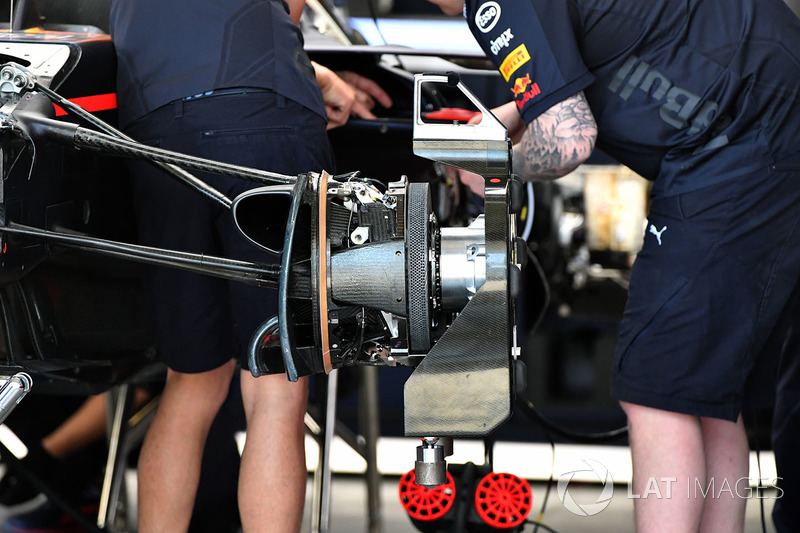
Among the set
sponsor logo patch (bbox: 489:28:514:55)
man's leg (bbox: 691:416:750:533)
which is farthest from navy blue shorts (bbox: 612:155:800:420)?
sponsor logo patch (bbox: 489:28:514:55)

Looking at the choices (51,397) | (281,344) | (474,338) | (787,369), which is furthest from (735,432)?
(51,397)

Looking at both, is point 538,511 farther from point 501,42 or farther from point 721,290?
point 501,42

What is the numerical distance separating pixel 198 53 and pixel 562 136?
611 mm

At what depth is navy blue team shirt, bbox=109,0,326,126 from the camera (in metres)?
1.40

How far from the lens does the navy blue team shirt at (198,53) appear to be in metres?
1.40

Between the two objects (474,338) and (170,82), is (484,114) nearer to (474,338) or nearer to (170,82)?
(474,338)

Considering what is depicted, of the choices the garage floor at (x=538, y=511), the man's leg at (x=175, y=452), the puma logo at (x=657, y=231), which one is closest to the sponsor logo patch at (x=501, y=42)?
the puma logo at (x=657, y=231)

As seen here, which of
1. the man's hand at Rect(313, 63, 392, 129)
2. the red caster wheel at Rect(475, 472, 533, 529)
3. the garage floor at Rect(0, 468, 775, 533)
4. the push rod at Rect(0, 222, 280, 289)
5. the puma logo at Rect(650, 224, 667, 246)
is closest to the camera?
the push rod at Rect(0, 222, 280, 289)

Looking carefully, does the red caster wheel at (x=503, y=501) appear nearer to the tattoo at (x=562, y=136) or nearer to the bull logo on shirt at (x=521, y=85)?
the tattoo at (x=562, y=136)

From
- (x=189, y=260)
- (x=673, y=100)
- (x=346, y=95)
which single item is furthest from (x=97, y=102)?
(x=673, y=100)

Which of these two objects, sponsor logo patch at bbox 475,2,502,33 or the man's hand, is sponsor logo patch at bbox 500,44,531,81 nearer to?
sponsor logo patch at bbox 475,2,502,33

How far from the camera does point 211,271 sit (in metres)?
1.10

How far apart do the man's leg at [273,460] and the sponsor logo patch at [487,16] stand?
677 mm

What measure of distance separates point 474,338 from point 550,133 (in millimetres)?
532
